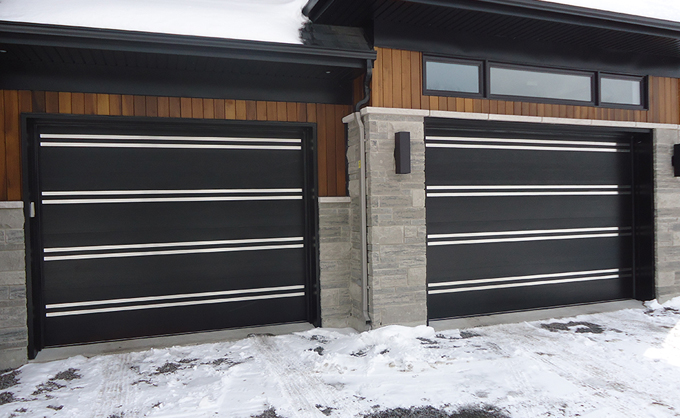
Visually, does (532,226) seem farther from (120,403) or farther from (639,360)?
(120,403)

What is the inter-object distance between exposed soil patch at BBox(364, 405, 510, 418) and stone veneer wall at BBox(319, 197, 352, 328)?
87.8 inches

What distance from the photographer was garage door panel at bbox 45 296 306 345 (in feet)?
16.4

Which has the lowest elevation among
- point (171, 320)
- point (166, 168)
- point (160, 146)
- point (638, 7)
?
point (171, 320)

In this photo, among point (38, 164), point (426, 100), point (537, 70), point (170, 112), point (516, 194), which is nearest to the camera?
point (38, 164)

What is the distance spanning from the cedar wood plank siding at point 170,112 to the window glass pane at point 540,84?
191cm

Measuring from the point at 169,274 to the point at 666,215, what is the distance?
6588mm

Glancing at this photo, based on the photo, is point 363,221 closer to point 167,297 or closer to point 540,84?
point 167,297

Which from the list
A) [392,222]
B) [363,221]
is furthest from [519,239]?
[363,221]

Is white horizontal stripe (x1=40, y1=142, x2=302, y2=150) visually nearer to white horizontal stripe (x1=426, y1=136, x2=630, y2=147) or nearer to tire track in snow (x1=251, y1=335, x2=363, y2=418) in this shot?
white horizontal stripe (x1=426, y1=136, x2=630, y2=147)

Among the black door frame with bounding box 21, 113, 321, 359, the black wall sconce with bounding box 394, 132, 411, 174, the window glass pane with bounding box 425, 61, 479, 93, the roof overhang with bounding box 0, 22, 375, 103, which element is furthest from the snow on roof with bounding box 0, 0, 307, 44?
the window glass pane with bounding box 425, 61, 479, 93

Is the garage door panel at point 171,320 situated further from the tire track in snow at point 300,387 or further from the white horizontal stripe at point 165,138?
the white horizontal stripe at point 165,138

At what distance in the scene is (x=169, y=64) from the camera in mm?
4922

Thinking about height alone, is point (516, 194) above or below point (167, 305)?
above

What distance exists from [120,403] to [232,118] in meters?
3.07
